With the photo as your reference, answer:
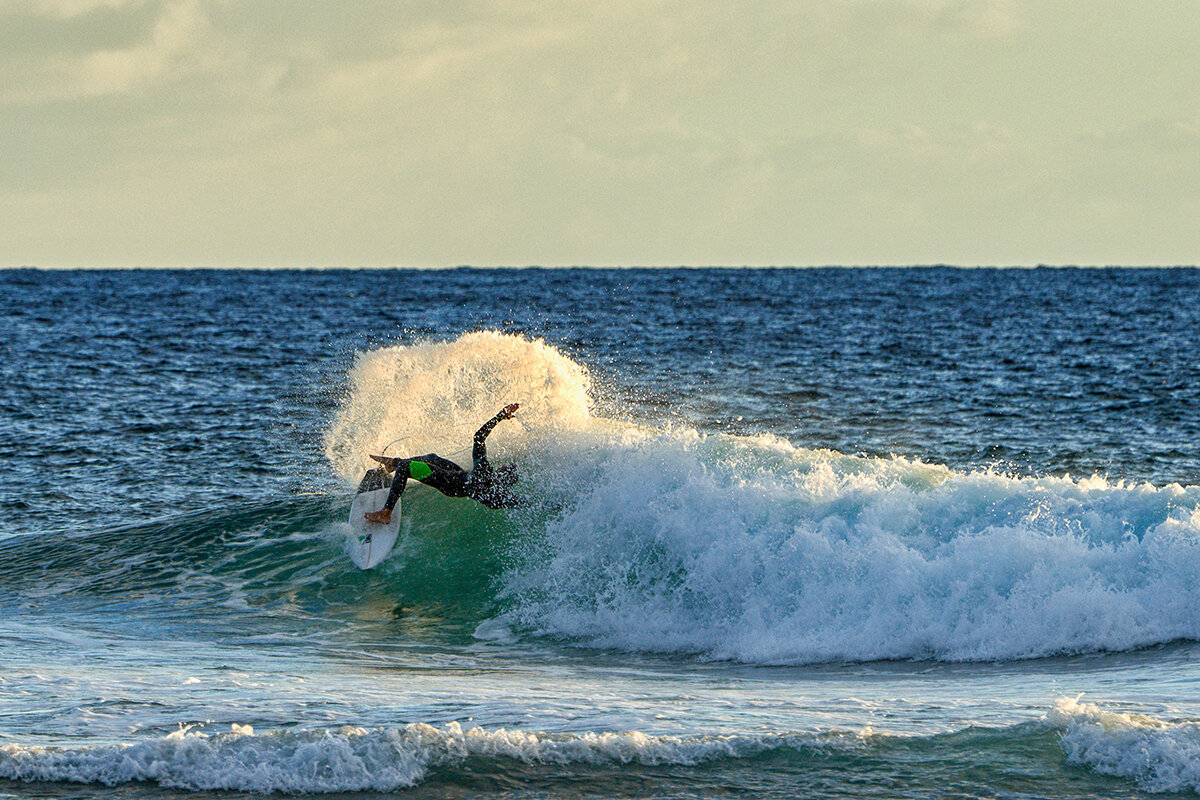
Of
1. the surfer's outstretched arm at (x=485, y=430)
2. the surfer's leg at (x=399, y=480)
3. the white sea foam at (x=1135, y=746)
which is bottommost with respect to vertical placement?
the white sea foam at (x=1135, y=746)

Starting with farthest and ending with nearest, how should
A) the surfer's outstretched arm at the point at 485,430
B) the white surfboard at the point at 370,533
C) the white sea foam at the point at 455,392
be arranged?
the white sea foam at the point at 455,392
the white surfboard at the point at 370,533
the surfer's outstretched arm at the point at 485,430

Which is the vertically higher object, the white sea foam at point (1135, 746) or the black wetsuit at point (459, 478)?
the black wetsuit at point (459, 478)

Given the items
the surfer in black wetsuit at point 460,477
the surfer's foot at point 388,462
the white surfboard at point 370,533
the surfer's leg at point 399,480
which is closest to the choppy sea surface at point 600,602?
the white surfboard at point 370,533

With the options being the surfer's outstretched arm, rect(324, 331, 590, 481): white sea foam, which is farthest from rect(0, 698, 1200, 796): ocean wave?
rect(324, 331, 590, 481): white sea foam

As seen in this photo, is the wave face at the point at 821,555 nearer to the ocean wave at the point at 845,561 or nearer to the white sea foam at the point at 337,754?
the ocean wave at the point at 845,561

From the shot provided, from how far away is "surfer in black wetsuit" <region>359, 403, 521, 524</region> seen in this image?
1552 cm

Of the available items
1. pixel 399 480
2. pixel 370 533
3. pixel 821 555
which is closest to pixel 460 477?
pixel 399 480

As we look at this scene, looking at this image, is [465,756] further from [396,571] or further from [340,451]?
[340,451]

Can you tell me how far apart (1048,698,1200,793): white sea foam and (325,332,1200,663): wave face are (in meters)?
3.07

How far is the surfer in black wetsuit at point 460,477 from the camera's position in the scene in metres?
15.5

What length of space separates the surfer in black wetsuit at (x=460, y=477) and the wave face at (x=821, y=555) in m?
0.45

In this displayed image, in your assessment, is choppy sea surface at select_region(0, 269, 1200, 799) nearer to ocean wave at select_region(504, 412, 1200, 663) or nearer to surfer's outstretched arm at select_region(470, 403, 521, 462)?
ocean wave at select_region(504, 412, 1200, 663)

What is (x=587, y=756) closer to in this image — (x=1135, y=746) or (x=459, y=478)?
(x=1135, y=746)

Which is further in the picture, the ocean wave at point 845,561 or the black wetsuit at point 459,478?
the black wetsuit at point 459,478
